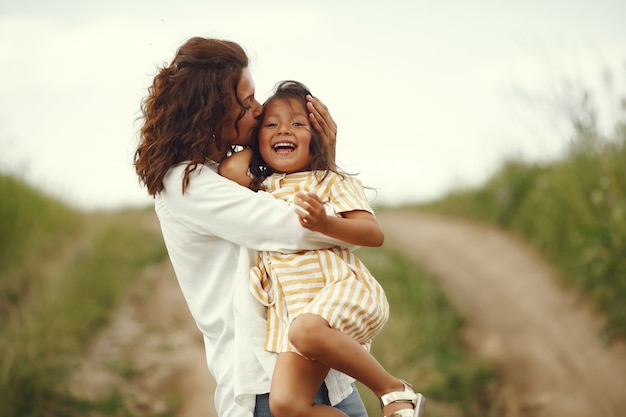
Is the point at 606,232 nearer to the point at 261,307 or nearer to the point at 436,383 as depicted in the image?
the point at 436,383

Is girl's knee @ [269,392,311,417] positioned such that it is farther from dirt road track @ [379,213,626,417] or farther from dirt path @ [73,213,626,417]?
dirt road track @ [379,213,626,417]

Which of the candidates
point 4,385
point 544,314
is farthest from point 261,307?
point 544,314

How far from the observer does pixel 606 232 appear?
6.08 metres

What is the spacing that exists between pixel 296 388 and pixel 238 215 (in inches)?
20.0

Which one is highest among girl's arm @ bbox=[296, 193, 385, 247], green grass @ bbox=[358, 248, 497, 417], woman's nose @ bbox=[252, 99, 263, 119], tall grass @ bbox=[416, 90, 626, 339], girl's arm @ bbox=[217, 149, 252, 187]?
woman's nose @ bbox=[252, 99, 263, 119]

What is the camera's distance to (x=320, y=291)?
218 centimetres

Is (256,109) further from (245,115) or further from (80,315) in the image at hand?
(80,315)

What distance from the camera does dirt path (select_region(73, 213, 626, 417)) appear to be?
18.7ft

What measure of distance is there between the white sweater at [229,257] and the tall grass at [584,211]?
4375 millimetres

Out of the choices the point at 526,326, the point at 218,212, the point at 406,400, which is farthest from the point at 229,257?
the point at 526,326

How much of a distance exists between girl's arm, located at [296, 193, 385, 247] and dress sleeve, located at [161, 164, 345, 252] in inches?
1.2

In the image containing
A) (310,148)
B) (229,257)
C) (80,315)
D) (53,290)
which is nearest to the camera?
(229,257)

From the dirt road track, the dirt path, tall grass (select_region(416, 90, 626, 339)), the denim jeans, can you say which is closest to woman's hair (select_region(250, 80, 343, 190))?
the denim jeans

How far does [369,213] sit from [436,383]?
4.19m
